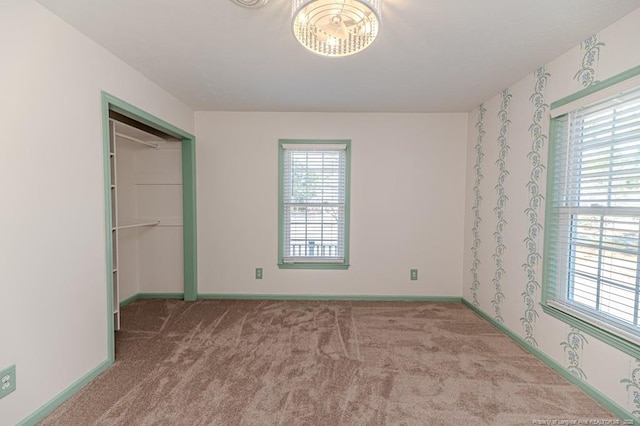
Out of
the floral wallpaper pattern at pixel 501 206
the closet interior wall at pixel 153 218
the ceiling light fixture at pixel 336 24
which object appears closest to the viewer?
the ceiling light fixture at pixel 336 24

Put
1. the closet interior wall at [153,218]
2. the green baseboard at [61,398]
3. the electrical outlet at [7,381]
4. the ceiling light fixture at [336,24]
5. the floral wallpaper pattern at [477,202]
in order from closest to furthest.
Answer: the ceiling light fixture at [336,24] < the electrical outlet at [7,381] < the green baseboard at [61,398] < the floral wallpaper pattern at [477,202] < the closet interior wall at [153,218]

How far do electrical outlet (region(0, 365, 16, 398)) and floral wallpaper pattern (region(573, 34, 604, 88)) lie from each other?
3705 mm

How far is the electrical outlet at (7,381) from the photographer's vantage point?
1346mm

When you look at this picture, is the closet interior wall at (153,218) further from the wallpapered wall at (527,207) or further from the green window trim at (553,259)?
the green window trim at (553,259)

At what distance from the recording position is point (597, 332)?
173cm

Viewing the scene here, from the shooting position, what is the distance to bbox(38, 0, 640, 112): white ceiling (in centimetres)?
152

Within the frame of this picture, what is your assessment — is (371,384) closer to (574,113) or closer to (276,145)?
(574,113)

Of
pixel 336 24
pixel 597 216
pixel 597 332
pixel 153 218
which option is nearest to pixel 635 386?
pixel 597 332

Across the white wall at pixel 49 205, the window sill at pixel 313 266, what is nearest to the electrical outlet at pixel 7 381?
the white wall at pixel 49 205

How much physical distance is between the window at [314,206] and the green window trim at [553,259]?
1.91 m

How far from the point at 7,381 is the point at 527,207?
11.7 feet

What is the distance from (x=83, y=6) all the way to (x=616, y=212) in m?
3.27

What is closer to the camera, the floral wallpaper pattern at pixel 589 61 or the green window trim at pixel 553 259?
the green window trim at pixel 553 259

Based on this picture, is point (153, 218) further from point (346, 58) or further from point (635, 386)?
point (635, 386)
